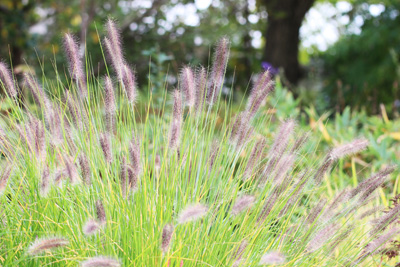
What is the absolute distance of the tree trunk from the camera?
27.4ft

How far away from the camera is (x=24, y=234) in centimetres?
168

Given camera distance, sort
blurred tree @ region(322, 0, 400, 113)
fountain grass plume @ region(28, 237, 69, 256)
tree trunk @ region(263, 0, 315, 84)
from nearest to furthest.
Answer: fountain grass plume @ region(28, 237, 69, 256)
tree trunk @ region(263, 0, 315, 84)
blurred tree @ region(322, 0, 400, 113)

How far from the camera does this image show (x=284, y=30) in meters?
8.44

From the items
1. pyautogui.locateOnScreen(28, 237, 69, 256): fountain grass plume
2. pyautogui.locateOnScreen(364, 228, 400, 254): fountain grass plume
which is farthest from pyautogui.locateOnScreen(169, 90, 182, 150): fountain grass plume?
pyautogui.locateOnScreen(364, 228, 400, 254): fountain grass plume

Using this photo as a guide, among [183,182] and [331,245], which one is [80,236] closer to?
[183,182]

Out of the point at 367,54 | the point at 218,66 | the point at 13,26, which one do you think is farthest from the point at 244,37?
the point at 218,66

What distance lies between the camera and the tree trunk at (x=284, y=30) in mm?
8344

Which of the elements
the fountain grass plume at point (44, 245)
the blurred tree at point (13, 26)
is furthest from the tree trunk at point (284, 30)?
the fountain grass plume at point (44, 245)

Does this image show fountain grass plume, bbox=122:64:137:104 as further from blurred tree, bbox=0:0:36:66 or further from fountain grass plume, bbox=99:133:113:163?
blurred tree, bbox=0:0:36:66

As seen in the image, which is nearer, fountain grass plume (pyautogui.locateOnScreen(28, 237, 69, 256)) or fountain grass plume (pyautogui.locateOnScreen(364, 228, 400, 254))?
fountain grass plume (pyautogui.locateOnScreen(28, 237, 69, 256))

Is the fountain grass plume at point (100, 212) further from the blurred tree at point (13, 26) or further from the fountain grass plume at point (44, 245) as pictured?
the blurred tree at point (13, 26)

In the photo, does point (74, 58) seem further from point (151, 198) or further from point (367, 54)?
point (367, 54)

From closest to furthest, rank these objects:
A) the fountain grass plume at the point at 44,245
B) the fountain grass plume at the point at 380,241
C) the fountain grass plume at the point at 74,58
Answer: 1. the fountain grass plume at the point at 44,245
2. the fountain grass plume at the point at 380,241
3. the fountain grass plume at the point at 74,58

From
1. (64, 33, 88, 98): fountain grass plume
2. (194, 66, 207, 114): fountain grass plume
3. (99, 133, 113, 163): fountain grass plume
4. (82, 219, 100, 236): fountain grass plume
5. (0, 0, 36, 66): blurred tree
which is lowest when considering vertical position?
(82, 219, 100, 236): fountain grass plume
